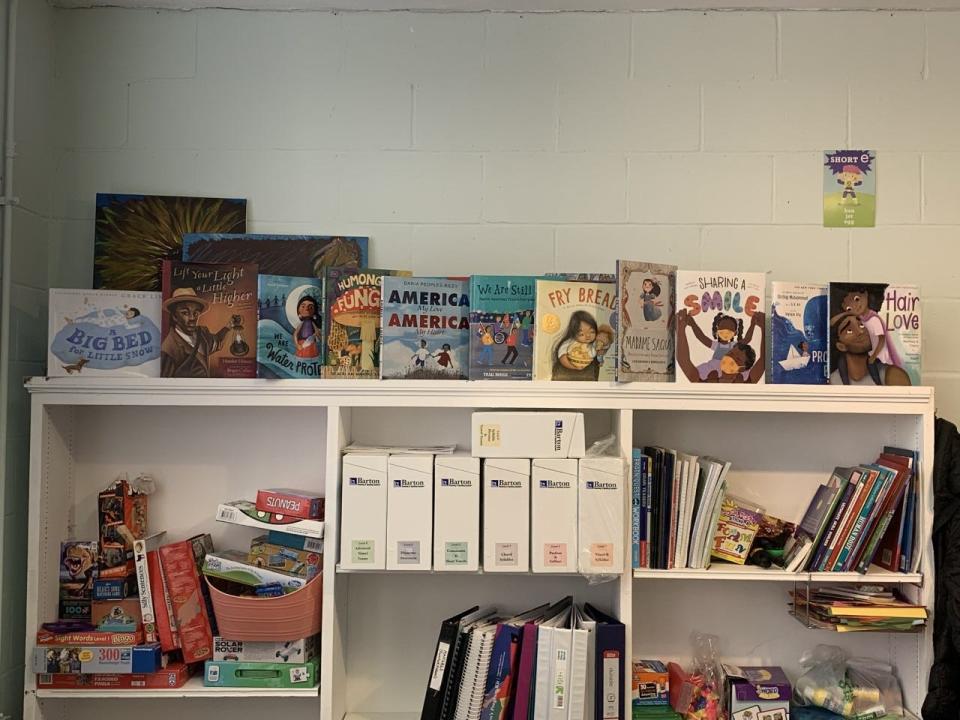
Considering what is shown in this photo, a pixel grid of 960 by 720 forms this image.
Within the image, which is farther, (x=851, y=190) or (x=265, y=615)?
(x=851, y=190)

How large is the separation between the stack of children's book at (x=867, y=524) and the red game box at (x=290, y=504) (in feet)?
3.87

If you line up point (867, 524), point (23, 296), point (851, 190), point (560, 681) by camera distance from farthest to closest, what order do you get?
point (851, 190), point (23, 296), point (867, 524), point (560, 681)

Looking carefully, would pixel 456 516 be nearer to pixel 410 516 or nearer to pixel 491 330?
pixel 410 516

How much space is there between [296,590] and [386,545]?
25 centimetres

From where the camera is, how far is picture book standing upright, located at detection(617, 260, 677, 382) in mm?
1908

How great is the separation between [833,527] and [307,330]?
4.54 ft

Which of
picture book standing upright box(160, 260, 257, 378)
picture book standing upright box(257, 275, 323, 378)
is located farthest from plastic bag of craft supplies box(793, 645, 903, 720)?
picture book standing upright box(160, 260, 257, 378)

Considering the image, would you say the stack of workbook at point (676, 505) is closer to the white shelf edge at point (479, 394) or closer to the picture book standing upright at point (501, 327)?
the white shelf edge at point (479, 394)

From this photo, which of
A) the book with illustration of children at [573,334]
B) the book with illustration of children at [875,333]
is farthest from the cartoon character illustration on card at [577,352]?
the book with illustration of children at [875,333]

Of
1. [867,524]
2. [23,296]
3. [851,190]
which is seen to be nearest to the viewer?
[867,524]

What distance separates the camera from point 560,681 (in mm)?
1821

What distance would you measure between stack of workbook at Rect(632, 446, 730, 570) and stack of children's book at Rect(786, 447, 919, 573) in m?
0.23

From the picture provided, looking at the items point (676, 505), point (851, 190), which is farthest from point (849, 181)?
point (676, 505)

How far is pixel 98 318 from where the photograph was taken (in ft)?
6.42
